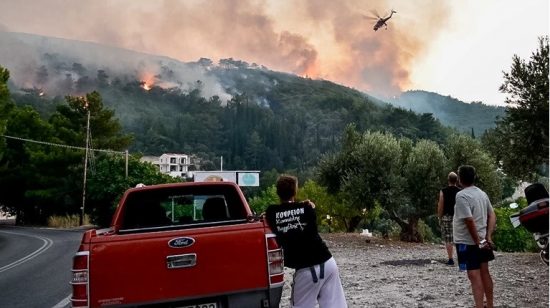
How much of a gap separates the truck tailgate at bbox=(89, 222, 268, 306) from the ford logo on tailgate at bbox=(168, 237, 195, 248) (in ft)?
0.05

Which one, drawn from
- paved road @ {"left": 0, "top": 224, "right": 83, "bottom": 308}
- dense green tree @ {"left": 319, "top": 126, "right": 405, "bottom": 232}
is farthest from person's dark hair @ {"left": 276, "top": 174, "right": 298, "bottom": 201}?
dense green tree @ {"left": 319, "top": 126, "right": 405, "bottom": 232}

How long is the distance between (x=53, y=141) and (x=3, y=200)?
34.6 ft

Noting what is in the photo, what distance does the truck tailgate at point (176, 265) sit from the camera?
16.5 ft

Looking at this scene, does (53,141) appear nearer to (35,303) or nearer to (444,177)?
(444,177)

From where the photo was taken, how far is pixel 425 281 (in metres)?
10.5

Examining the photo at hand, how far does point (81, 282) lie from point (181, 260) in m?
0.89

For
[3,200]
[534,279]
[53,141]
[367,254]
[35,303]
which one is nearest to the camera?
[35,303]

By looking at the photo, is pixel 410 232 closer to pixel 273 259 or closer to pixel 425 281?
pixel 425 281

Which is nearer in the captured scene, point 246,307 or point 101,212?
point 246,307

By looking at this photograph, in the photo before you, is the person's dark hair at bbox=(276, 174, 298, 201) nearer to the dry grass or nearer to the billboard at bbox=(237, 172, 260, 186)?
the billboard at bbox=(237, 172, 260, 186)

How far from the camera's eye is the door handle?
5152mm

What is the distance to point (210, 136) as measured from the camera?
198 metres

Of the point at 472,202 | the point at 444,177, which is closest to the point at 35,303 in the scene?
the point at 472,202

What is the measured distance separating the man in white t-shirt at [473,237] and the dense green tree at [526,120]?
6942mm
